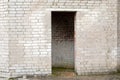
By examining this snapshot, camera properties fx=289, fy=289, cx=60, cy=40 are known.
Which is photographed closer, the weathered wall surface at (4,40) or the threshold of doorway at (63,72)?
the weathered wall surface at (4,40)

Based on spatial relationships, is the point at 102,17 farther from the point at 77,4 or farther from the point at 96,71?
the point at 96,71

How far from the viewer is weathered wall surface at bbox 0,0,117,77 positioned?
765cm

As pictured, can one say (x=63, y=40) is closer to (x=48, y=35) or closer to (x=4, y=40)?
(x=48, y=35)

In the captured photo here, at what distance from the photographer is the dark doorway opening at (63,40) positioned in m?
8.85

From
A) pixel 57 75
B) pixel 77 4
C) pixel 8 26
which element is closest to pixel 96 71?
pixel 57 75

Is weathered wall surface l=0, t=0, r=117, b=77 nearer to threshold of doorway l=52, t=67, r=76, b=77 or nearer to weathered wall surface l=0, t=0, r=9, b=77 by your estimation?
weathered wall surface l=0, t=0, r=9, b=77

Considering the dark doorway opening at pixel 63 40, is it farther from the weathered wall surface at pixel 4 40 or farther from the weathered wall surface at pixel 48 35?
the weathered wall surface at pixel 4 40

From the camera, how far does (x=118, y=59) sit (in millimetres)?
8117

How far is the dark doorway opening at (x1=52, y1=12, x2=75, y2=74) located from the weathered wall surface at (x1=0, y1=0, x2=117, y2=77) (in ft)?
3.21

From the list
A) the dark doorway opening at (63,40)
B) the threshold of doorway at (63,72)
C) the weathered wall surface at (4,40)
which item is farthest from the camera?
the dark doorway opening at (63,40)

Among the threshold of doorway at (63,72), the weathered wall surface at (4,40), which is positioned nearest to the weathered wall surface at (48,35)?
the weathered wall surface at (4,40)

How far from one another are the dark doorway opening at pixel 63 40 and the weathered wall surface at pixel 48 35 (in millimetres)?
977

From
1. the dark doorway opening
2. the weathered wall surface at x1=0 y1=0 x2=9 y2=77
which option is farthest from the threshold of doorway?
the weathered wall surface at x1=0 y1=0 x2=9 y2=77

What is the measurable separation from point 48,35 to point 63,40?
4.18ft
